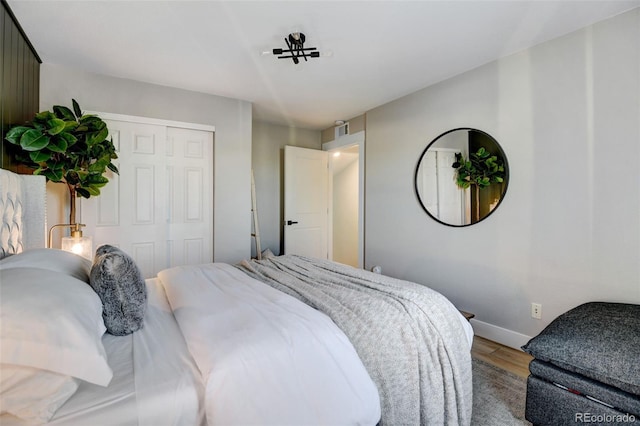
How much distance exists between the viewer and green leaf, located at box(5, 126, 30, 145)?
6.65 ft

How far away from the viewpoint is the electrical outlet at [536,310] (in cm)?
241

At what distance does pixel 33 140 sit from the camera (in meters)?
2.09

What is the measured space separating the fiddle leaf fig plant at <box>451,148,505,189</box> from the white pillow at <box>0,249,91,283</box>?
9.91ft

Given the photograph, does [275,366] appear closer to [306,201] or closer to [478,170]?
[478,170]

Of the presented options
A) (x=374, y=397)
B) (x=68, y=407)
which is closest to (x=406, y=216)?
(x=374, y=397)

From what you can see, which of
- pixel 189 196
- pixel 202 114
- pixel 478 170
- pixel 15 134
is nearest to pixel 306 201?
pixel 189 196

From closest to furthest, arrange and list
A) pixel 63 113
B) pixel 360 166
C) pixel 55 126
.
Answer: pixel 55 126
pixel 63 113
pixel 360 166

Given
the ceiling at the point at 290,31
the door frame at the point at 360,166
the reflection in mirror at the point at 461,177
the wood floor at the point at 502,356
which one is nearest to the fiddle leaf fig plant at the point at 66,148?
the ceiling at the point at 290,31

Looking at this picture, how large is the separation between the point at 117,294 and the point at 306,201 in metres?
3.58

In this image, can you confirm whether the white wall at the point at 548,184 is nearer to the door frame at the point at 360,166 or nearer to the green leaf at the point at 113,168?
the door frame at the point at 360,166

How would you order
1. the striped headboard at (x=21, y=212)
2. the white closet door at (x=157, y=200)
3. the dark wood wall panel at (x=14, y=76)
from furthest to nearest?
the white closet door at (x=157, y=200), the dark wood wall panel at (x=14, y=76), the striped headboard at (x=21, y=212)

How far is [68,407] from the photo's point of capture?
0.88 meters

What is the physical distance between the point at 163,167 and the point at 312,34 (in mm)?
2171

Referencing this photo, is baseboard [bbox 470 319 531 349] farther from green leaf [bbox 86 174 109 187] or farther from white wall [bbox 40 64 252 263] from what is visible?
green leaf [bbox 86 174 109 187]
